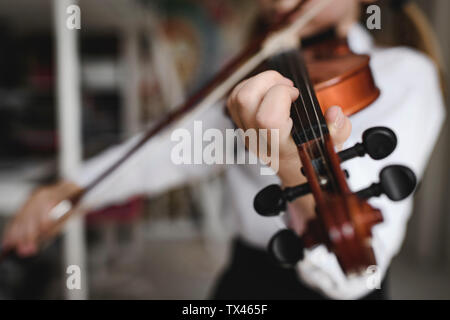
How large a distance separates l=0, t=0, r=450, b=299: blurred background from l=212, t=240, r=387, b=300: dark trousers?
46 millimetres

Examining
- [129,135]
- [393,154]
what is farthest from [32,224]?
[129,135]

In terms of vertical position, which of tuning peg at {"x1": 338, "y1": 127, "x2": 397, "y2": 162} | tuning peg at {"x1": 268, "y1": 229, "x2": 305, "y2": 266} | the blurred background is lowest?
tuning peg at {"x1": 268, "y1": 229, "x2": 305, "y2": 266}

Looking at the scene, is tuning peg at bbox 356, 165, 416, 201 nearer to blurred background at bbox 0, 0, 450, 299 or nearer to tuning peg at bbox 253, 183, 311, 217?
tuning peg at bbox 253, 183, 311, 217

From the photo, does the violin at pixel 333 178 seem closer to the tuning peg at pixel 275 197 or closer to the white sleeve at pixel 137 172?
the tuning peg at pixel 275 197

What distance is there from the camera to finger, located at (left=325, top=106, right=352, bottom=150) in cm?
14

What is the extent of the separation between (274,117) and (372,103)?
7 centimetres

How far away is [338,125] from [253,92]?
4 cm

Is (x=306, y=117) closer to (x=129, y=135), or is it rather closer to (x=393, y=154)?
(x=393, y=154)

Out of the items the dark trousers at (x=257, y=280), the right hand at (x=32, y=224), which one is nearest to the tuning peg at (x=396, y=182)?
the dark trousers at (x=257, y=280)

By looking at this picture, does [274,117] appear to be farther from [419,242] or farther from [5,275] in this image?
[419,242]

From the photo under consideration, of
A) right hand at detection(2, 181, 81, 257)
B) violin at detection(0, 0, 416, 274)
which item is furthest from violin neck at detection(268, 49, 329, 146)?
right hand at detection(2, 181, 81, 257)

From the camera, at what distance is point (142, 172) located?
1.52ft

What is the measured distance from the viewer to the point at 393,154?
191 millimetres
